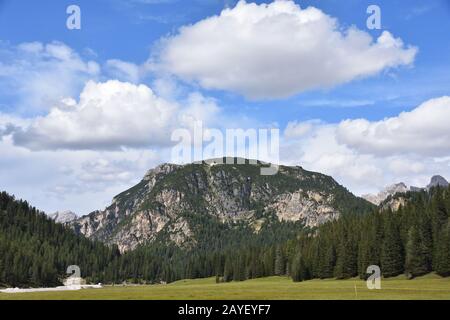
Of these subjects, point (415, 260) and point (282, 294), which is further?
point (415, 260)

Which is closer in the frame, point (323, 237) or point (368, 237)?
point (368, 237)

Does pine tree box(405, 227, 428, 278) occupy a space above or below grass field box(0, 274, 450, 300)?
above

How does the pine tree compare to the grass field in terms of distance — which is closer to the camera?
the grass field

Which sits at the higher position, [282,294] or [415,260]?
[415,260]

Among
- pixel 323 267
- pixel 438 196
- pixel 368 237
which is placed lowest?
pixel 323 267

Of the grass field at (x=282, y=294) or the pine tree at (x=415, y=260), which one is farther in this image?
the pine tree at (x=415, y=260)

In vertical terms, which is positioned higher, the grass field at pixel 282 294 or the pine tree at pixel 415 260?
the pine tree at pixel 415 260
